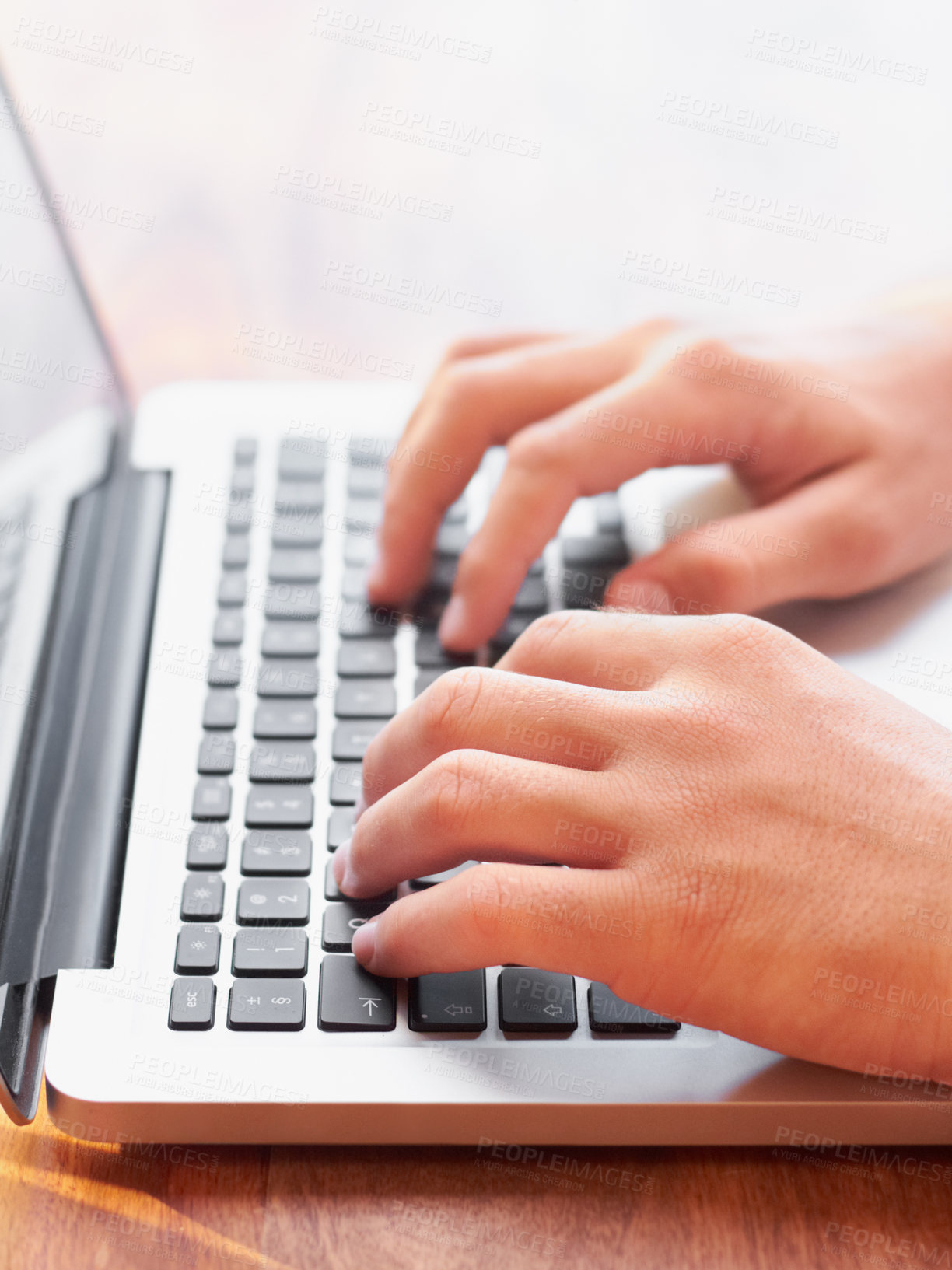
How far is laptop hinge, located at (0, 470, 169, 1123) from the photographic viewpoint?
406 mm

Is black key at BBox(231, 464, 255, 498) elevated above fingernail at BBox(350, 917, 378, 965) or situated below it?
above

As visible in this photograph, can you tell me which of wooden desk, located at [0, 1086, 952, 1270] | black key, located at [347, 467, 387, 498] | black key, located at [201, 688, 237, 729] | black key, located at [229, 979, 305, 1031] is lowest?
wooden desk, located at [0, 1086, 952, 1270]

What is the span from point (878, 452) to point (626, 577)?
0.49ft

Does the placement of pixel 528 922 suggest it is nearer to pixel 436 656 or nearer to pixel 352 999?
pixel 352 999

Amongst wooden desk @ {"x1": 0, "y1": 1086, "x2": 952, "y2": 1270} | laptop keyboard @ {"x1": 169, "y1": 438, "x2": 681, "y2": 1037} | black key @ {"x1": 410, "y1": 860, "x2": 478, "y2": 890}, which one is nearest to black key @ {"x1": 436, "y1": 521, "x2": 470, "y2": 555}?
laptop keyboard @ {"x1": 169, "y1": 438, "x2": 681, "y2": 1037}

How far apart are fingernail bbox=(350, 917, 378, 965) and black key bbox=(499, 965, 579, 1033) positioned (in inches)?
1.9

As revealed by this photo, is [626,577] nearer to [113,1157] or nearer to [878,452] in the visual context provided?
[878,452]

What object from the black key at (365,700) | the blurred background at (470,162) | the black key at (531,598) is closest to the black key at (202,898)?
the black key at (365,700)

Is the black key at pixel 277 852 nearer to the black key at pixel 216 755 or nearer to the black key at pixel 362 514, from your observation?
the black key at pixel 216 755

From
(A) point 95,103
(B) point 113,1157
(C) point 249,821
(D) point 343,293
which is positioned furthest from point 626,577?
(A) point 95,103

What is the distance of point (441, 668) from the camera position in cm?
52

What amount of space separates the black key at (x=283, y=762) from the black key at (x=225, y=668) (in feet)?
0.14

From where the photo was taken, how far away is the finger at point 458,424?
1.81ft

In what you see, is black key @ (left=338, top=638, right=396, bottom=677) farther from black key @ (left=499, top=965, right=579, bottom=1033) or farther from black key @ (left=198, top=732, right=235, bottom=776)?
black key @ (left=499, top=965, right=579, bottom=1033)
